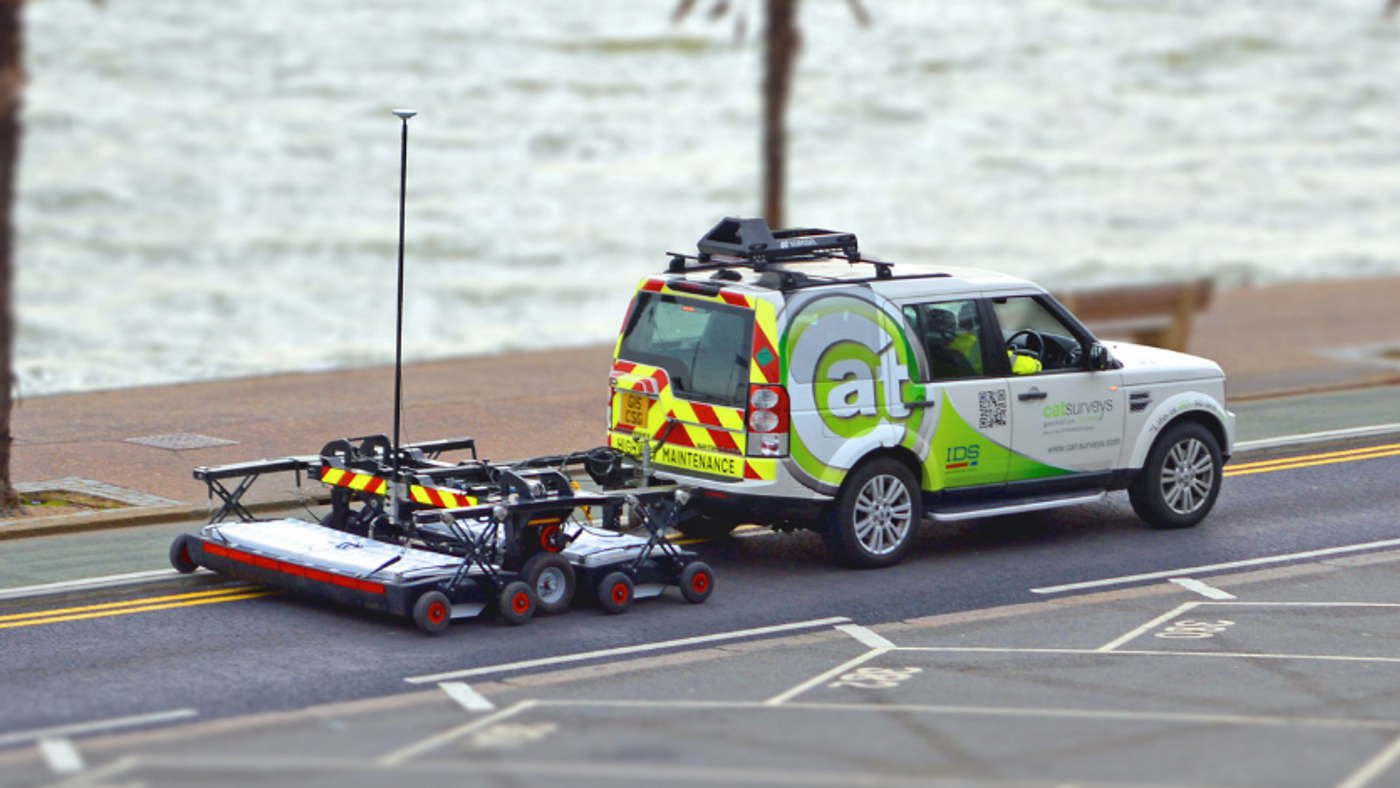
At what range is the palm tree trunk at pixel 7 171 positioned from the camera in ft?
44.0

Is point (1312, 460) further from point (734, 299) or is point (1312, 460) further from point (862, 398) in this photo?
point (734, 299)

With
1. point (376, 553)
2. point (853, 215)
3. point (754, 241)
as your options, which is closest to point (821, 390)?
point (754, 241)

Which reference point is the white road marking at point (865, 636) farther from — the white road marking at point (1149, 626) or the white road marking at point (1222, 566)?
the white road marking at point (1222, 566)

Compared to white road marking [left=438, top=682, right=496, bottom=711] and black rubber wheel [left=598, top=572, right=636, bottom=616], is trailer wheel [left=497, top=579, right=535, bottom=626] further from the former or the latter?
white road marking [left=438, top=682, right=496, bottom=711]

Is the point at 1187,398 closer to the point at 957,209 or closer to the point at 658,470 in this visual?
the point at 658,470

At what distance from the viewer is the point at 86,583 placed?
1198 cm

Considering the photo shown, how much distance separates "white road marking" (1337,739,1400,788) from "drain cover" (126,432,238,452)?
10.7m

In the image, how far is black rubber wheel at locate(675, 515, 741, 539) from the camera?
44.7ft

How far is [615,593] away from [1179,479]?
478cm

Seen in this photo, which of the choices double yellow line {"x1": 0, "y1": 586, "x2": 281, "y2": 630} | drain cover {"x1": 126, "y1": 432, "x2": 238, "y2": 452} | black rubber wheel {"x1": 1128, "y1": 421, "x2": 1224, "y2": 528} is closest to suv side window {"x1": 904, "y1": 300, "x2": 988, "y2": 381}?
black rubber wheel {"x1": 1128, "y1": 421, "x2": 1224, "y2": 528}

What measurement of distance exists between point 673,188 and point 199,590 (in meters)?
41.7

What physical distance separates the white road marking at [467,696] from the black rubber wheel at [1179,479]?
600cm

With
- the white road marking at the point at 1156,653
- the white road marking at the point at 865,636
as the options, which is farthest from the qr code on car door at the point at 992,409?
the white road marking at the point at 1156,653

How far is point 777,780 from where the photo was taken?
828 centimetres
